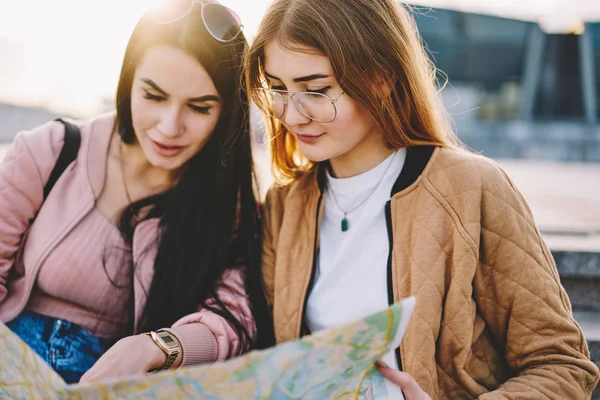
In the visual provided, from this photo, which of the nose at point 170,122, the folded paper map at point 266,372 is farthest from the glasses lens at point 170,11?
the folded paper map at point 266,372

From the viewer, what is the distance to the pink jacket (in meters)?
2.11

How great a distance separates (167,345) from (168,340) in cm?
3

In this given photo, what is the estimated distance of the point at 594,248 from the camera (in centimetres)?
298

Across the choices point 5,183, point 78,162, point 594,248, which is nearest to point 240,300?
point 78,162

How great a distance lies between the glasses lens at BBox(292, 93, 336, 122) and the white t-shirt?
0.32 m

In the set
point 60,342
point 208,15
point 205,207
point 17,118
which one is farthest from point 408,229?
point 17,118

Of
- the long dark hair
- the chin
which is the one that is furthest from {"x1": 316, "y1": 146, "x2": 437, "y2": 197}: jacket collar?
the long dark hair

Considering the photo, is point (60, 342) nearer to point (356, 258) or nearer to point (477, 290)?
point (356, 258)

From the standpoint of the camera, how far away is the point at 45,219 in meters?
2.16

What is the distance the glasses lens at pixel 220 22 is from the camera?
2127 mm

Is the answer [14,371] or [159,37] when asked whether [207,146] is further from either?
[14,371]

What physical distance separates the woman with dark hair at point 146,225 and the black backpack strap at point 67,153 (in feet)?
0.08

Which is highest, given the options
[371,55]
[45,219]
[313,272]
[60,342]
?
[371,55]

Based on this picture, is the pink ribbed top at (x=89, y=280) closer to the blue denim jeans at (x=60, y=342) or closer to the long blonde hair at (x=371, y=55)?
the blue denim jeans at (x=60, y=342)
